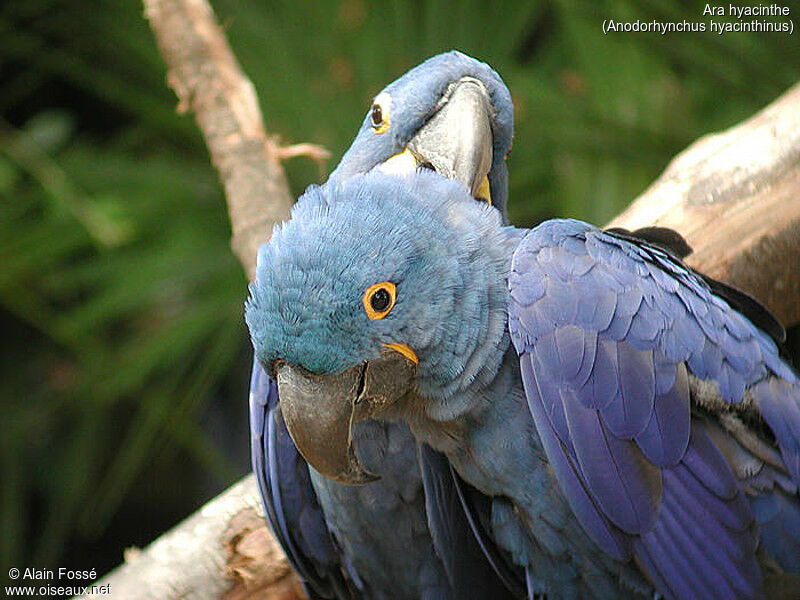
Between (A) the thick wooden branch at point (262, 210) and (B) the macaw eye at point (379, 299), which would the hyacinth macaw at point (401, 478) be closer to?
(A) the thick wooden branch at point (262, 210)

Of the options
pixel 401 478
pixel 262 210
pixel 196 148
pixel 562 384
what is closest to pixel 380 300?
pixel 562 384

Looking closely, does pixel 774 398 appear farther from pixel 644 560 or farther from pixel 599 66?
pixel 599 66

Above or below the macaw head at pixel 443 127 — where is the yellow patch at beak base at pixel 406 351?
below

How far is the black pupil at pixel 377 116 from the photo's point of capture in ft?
4.43

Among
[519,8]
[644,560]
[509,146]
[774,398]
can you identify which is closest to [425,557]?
[644,560]

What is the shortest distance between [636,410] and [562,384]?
0.09 m

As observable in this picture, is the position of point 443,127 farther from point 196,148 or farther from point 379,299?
point 196,148

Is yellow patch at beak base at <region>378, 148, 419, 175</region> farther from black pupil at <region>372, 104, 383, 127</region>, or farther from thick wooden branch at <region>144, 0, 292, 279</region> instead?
thick wooden branch at <region>144, 0, 292, 279</region>

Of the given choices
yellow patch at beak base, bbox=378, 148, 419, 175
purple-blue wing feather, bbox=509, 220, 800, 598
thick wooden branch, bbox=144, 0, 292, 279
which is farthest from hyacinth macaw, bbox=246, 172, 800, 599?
thick wooden branch, bbox=144, 0, 292, 279

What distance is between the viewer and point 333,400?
3.01 ft

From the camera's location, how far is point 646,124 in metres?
Answer: 1.90

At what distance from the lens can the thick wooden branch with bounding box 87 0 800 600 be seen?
127cm

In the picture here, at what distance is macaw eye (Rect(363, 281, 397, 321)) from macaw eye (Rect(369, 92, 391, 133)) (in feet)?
1.57

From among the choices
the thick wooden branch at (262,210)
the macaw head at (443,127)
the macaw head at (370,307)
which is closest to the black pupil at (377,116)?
the macaw head at (443,127)
